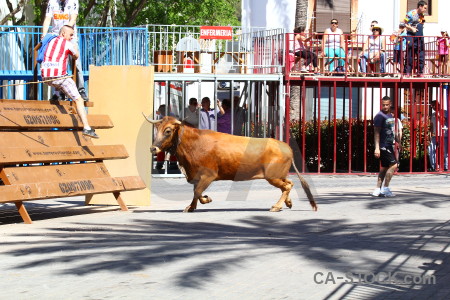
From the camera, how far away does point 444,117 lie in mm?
26375

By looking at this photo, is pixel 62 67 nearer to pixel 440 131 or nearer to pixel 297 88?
pixel 440 131

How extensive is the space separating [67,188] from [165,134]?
168 cm

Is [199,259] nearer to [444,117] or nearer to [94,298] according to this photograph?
[94,298]

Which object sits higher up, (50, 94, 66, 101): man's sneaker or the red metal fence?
(50, 94, 66, 101): man's sneaker

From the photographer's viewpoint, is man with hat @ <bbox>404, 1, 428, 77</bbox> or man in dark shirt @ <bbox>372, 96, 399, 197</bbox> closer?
man in dark shirt @ <bbox>372, 96, 399, 197</bbox>

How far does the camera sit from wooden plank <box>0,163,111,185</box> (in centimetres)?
1358

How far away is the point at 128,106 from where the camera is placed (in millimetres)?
16391

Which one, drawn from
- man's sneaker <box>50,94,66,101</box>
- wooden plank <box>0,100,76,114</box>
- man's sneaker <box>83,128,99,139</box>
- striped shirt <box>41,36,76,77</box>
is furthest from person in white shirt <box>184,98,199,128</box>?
striped shirt <box>41,36,76,77</box>

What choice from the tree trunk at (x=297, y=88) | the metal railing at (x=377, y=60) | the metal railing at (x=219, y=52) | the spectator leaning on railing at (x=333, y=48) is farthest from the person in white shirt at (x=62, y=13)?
the tree trunk at (x=297, y=88)

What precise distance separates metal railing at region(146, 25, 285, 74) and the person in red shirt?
8447mm

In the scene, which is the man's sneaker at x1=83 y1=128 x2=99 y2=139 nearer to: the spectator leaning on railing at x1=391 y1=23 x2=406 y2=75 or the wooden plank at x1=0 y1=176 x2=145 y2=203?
the wooden plank at x1=0 y1=176 x2=145 y2=203

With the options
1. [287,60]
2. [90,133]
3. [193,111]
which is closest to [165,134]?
[90,133]

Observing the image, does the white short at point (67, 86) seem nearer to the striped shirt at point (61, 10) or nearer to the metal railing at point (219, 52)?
the striped shirt at point (61, 10)

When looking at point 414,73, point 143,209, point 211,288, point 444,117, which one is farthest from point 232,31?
point 211,288
